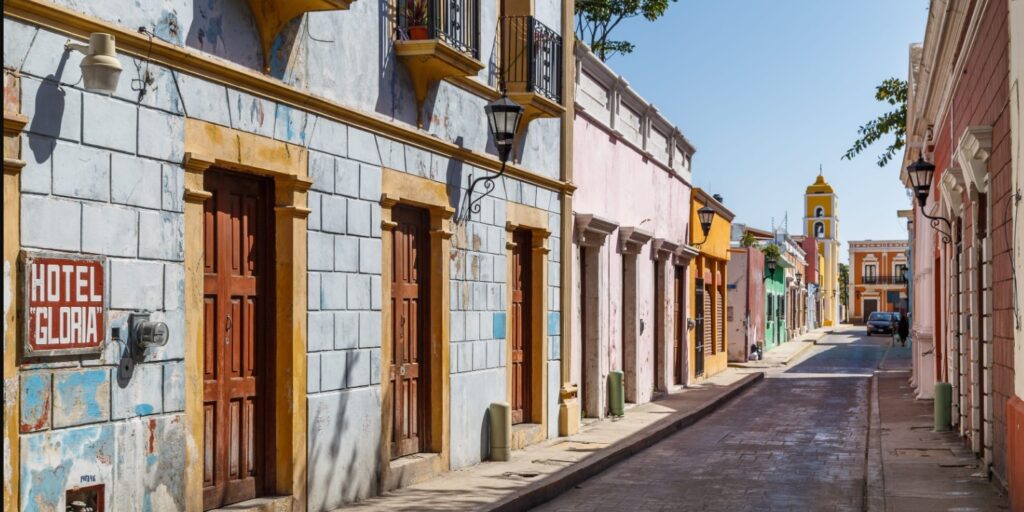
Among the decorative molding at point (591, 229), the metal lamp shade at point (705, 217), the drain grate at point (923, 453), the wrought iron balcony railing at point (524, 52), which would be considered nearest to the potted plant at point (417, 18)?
the wrought iron balcony railing at point (524, 52)

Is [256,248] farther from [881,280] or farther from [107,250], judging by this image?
[881,280]

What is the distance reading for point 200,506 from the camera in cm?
772

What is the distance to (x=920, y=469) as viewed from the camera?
12547 mm

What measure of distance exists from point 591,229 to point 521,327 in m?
2.76

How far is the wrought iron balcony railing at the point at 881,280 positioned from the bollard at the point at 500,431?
94.1m

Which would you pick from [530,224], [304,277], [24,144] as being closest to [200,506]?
[304,277]

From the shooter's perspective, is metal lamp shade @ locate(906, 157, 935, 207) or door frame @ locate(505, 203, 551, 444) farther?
metal lamp shade @ locate(906, 157, 935, 207)

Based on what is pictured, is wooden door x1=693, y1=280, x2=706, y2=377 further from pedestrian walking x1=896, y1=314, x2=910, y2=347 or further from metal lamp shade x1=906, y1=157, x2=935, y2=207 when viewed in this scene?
pedestrian walking x1=896, y1=314, x2=910, y2=347

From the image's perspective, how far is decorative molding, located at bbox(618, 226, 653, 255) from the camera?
1944 centimetres

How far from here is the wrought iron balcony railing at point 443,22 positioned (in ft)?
35.3

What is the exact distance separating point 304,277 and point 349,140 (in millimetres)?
1303

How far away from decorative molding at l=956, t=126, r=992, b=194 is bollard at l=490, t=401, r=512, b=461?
5.07 m

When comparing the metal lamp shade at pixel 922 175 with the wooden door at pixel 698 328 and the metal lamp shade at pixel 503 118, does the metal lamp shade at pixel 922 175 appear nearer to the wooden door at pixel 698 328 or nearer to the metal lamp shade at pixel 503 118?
the metal lamp shade at pixel 503 118

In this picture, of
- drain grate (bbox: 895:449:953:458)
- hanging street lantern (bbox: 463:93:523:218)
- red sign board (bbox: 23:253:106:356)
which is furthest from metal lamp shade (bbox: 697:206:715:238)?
red sign board (bbox: 23:253:106:356)
